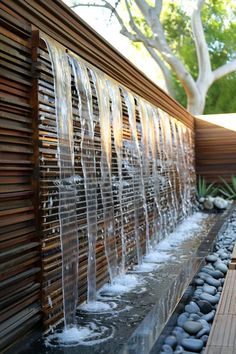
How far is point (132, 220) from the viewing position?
13.2 feet

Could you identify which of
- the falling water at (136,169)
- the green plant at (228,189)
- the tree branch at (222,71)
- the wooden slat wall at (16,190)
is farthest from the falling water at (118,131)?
the tree branch at (222,71)

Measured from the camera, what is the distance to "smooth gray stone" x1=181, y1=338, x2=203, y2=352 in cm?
226

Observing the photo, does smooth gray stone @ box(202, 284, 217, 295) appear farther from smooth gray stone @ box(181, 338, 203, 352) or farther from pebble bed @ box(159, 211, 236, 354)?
smooth gray stone @ box(181, 338, 203, 352)

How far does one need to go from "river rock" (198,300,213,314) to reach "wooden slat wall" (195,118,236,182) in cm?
695

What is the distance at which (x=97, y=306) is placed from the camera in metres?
2.79

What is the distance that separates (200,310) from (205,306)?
4 centimetres

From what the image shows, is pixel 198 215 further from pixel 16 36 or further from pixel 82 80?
pixel 16 36

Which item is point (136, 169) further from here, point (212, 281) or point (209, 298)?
point (209, 298)

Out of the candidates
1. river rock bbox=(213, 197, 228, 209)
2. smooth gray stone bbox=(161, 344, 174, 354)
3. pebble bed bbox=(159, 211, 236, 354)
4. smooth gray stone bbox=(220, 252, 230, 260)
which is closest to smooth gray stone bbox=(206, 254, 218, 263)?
pebble bed bbox=(159, 211, 236, 354)

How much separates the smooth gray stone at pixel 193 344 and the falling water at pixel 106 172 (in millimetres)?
1094

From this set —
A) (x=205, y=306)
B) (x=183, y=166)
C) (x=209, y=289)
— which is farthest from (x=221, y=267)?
(x=183, y=166)

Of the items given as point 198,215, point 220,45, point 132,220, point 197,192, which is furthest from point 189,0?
point 132,220

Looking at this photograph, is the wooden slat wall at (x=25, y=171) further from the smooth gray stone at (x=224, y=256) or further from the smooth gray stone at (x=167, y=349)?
the smooth gray stone at (x=224, y=256)

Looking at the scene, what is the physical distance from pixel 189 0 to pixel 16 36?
1476cm
